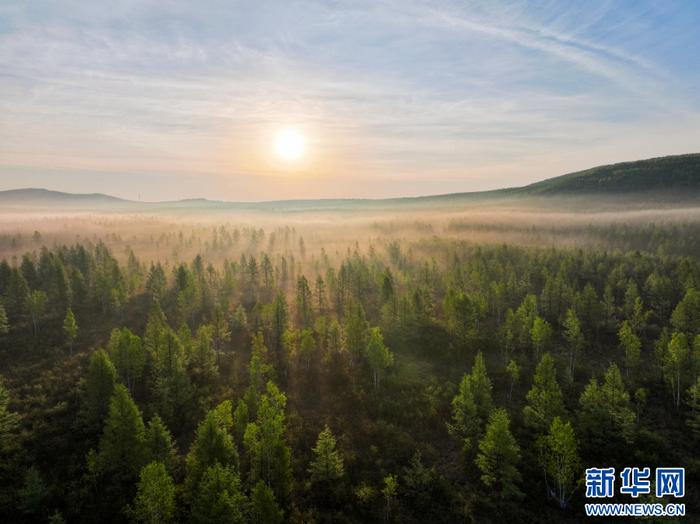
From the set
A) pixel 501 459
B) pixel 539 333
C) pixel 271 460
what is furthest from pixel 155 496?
pixel 539 333

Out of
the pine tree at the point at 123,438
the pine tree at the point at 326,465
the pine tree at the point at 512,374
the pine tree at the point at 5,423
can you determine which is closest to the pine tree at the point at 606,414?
the pine tree at the point at 512,374

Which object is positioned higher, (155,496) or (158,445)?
(155,496)

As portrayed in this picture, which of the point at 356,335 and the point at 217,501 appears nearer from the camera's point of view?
the point at 217,501

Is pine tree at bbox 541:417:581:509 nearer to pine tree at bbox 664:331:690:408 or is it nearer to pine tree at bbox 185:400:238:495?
pine tree at bbox 664:331:690:408

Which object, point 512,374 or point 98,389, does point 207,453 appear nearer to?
point 98,389

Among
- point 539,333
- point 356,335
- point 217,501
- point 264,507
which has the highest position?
point 356,335

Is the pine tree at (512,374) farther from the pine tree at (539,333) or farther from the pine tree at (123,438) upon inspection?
the pine tree at (123,438)
